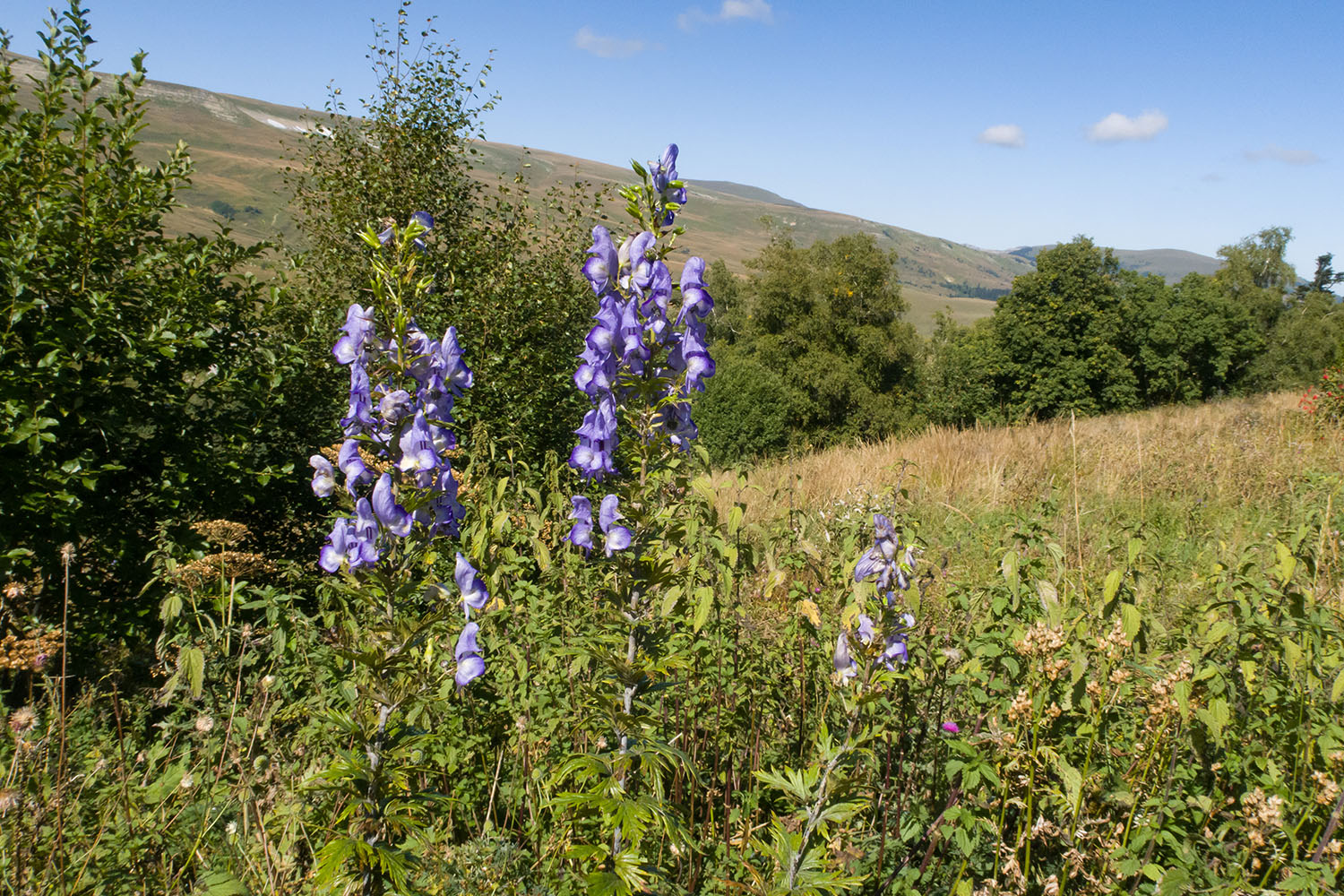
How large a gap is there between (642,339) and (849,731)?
1120 mm

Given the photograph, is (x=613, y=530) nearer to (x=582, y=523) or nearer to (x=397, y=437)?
(x=582, y=523)

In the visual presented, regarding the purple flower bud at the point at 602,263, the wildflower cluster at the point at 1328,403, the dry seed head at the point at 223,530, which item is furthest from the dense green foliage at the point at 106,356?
the wildflower cluster at the point at 1328,403

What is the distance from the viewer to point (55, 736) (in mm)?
3236

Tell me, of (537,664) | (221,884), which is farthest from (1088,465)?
(221,884)

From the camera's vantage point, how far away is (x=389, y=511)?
1.69m

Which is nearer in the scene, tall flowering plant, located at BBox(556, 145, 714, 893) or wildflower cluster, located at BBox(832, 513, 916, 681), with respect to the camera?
tall flowering plant, located at BBox(556, 145, 714, 893)

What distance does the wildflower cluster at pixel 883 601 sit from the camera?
193 cm

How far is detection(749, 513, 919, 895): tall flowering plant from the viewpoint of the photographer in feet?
5.66

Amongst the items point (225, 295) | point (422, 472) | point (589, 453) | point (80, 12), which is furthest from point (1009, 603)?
point (80, 12)

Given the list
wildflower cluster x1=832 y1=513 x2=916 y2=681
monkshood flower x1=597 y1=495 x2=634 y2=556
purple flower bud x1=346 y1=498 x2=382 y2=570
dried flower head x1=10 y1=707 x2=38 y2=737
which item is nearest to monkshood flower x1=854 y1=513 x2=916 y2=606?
wildflower cluster x1=832 y1=513 x2=916 y2=681

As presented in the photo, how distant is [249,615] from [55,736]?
133 centimetres

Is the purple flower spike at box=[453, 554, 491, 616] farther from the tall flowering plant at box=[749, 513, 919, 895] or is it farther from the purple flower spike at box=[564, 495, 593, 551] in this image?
the tall flowering plant at box=[749, 513, 919, 895]

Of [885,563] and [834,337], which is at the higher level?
[834,337]

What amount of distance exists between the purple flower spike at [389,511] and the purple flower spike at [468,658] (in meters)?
0.30
